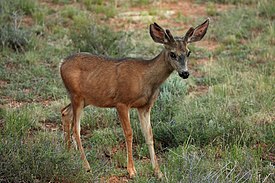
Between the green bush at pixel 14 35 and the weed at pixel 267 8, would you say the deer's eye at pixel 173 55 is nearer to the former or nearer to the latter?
the green bush at pixel 14 35

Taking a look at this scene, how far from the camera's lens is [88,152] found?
7.73 meters

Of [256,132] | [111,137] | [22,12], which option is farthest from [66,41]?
[256,132]

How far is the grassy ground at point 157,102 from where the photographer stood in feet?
21.0

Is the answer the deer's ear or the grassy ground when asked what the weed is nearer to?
the grassy ground

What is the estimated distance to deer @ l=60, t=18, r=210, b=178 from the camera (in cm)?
732

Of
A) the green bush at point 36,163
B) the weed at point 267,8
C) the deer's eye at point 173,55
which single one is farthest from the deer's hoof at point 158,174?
the weed at point 267,8

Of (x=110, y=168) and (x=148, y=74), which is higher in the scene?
(x=148, y=74)

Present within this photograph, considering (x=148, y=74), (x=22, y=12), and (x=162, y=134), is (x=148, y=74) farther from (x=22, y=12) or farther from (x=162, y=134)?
(x=22, y=12)

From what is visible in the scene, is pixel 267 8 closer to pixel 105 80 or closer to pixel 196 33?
pixel 196 33

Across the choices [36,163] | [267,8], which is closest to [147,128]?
[36,163]

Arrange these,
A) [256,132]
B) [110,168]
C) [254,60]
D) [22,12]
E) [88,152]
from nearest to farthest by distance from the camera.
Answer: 1. [110,168]
2. [88,152]
3. [256,132]
4. [254,60]
5. [22,12]

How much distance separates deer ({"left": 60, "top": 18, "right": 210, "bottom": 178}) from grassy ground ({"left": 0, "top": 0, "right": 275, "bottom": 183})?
419 millimetres

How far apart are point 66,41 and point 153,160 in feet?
21.4

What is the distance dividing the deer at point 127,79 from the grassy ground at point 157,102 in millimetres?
419
